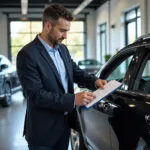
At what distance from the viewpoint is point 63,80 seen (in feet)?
7.62

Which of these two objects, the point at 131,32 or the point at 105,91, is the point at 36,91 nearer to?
the point at 105,91

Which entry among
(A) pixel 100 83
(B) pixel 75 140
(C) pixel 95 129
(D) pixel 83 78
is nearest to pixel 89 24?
(B) pixel 75 140

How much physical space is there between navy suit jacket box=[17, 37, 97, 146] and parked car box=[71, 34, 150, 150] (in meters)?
0.41

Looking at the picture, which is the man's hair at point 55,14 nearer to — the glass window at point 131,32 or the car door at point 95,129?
the car door at point 95,129

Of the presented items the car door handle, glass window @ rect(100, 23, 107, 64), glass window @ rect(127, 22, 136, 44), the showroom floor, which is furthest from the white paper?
glass window @ rect(100, 23, 107, 64)

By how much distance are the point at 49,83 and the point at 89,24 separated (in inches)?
802

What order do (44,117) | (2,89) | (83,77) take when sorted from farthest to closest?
(2,89) → (83,77) → (44,117)

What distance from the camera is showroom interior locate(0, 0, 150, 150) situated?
15.0 metres

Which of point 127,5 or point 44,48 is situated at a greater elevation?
point 127,5

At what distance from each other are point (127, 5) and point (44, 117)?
1324cm

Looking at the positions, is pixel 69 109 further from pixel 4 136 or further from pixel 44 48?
pixel 4 136

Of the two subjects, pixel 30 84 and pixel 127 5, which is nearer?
pixel 30 84

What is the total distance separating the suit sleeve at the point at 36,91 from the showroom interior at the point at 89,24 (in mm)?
10773

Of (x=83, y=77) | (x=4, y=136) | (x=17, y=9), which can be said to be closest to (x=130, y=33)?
(x=17, y=9)
